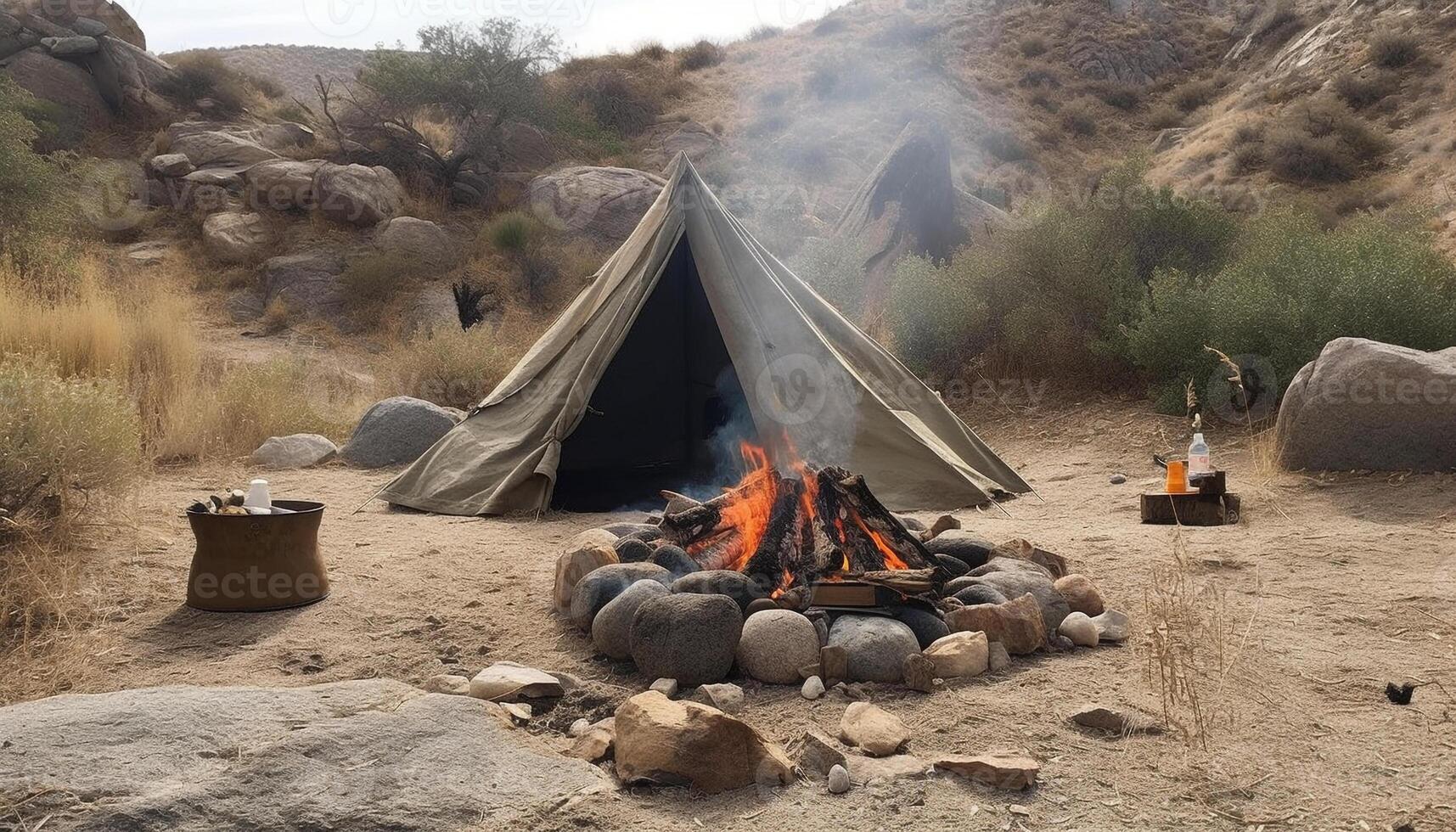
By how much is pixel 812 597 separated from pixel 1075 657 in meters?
0.87

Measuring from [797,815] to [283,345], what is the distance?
13.1m

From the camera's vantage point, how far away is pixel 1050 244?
9.37 metres

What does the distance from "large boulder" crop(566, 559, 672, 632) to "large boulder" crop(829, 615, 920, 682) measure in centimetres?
76

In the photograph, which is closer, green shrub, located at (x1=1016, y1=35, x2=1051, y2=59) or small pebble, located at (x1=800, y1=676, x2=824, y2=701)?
small pebble, located at (x1=800, y1=676, x2=824, y2=701)

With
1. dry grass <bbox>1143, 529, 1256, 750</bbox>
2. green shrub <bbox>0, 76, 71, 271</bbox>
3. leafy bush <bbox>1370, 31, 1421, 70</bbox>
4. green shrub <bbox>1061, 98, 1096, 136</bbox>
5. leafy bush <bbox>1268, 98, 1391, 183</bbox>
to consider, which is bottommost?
dry grass <bbox>1143, 529, 1256, 750</bbox>

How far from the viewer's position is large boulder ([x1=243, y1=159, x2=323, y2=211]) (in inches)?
698

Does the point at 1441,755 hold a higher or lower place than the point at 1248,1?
lower

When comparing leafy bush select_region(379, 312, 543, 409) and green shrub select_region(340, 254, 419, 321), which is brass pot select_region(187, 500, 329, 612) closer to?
leafy bush select_region(379, 312, 543, 409)

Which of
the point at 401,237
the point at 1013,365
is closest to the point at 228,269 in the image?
the point at 401,237

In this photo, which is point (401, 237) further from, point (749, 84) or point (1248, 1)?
point (1248, 1)

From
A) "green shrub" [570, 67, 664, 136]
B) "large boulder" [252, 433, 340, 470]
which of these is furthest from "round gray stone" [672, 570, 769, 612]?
"green shrub" [570, 67, 664, 136]

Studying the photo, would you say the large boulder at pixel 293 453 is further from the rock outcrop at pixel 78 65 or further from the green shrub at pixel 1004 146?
the green shrub at pixel 1004 146

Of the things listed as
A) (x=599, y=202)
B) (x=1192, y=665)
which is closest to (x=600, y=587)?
(x=1192, y=665)

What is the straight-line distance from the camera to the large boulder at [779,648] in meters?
3.21
